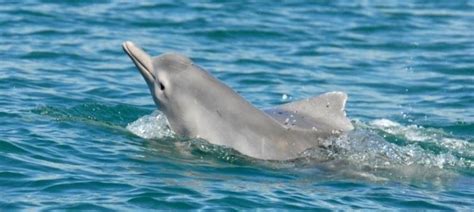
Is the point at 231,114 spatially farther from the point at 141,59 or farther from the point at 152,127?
the point at 141,59

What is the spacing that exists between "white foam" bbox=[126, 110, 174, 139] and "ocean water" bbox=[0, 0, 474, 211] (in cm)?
2

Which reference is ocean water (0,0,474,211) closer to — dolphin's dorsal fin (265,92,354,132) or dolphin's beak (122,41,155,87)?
dolphin's dorsal fin (265,92,354,132)

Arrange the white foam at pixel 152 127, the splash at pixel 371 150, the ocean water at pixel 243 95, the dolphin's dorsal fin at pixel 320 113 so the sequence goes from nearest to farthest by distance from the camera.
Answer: the ocean water at pixel 243 95
the splash at pixel 371 150
the dolphin's dorsal fin at pixel 320 113
the white foam at pixel 152 127

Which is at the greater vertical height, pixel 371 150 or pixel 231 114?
pixel 231 114

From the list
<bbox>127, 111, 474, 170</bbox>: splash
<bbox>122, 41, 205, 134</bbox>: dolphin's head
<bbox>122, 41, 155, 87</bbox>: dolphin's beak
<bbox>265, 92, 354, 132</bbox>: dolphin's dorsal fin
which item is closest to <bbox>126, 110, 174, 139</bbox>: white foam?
<bbox>127, 111, 474, 170</bbox>: splash

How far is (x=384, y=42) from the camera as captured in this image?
24.9m

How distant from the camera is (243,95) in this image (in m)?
20.1

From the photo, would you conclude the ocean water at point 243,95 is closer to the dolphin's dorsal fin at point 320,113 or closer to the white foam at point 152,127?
the white foam at point 152,127

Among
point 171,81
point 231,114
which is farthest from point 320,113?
point 171,81

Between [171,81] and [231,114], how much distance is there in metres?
0.91

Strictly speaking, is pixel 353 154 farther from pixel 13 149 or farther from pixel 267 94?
pixel 267 94

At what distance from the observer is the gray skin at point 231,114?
15180mm

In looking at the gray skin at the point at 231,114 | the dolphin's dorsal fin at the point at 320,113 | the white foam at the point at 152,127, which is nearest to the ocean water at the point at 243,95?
the white foam at the point at 152,127

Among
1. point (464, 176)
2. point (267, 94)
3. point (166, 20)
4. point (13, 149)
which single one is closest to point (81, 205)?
point (13, 149)
